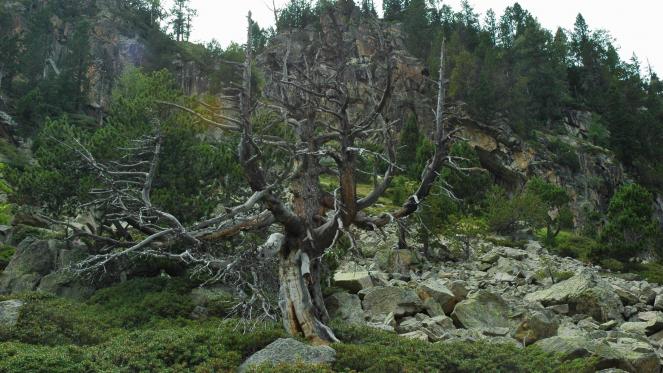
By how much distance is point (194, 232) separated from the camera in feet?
34.7

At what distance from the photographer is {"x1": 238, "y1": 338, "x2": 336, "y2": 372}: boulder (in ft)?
24.3

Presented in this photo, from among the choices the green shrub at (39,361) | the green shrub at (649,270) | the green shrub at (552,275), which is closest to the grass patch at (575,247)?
the green shrub at (649,270)

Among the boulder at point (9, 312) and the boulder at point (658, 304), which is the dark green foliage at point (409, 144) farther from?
the boulder at point (9, 312)

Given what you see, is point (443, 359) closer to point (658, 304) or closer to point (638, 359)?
point (638, 359)

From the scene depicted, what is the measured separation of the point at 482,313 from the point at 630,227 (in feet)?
55.6

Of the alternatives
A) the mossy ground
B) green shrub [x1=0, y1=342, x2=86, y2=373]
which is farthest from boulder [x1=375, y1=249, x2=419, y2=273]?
green shrub [x1=0, y1=342, x2=86, y2=373]

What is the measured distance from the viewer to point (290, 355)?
296 inches

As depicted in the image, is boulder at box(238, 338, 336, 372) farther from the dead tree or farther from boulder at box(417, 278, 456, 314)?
boulder at box(417, 278, 456, 314)

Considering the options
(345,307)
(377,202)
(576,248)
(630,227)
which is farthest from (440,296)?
(377,202)

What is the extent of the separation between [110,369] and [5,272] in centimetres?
1227

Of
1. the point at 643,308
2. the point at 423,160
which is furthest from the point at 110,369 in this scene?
the point at 423,160

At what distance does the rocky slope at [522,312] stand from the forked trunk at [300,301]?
4.12 feet

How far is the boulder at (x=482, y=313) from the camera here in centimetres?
1367

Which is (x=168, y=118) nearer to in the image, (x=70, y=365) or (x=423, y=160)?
(x=70, y=365)
